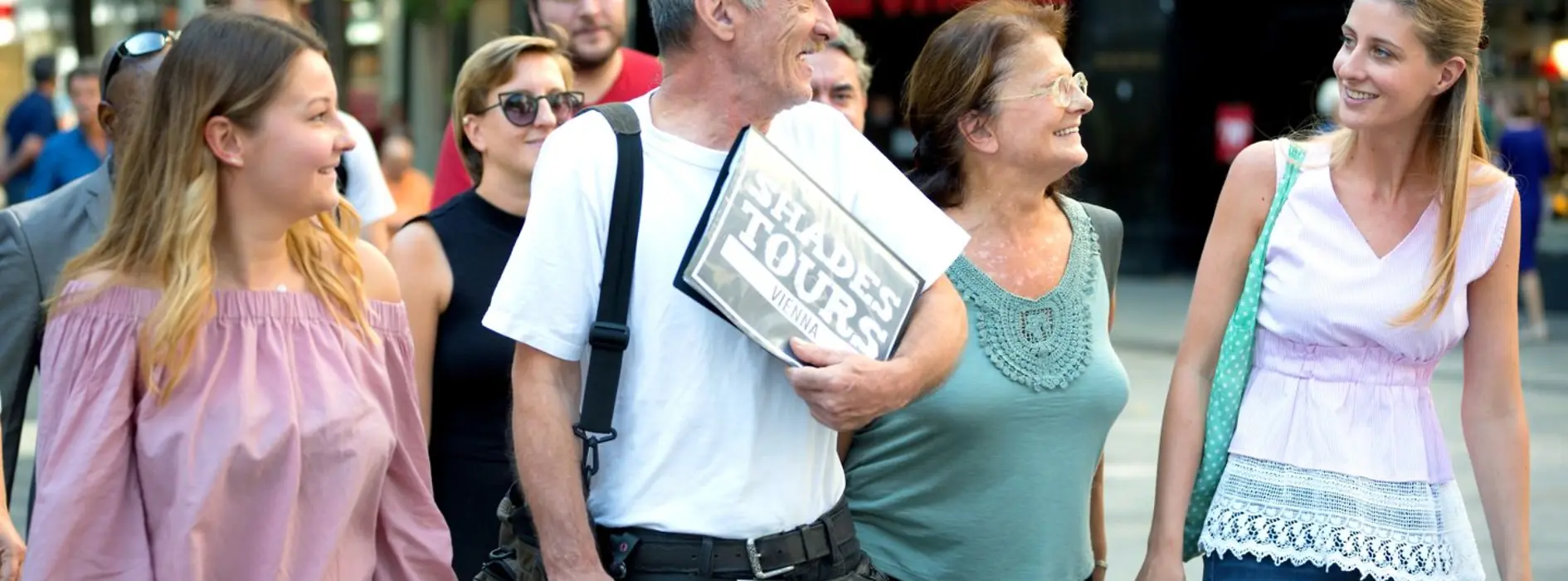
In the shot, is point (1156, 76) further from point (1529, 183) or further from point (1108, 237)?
point (1108, 237)

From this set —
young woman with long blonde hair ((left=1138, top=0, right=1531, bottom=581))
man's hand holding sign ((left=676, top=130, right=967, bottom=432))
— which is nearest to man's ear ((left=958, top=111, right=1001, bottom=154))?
young woman with long blonde hair ((left=1138, top=0, right=1531, bottom=581))

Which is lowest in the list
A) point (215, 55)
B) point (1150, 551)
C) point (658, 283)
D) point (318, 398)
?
point (1150, 551)

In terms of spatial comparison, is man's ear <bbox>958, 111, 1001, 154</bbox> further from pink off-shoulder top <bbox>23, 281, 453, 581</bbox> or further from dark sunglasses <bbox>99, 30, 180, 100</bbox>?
dark sunglasses <bbox>99, 30, 180, 100</bbox>

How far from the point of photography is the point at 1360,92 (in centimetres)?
348

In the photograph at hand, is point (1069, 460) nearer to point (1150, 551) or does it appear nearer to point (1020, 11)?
point (1150, 551)

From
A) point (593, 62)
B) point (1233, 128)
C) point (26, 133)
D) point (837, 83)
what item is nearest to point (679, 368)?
point (837, 83)

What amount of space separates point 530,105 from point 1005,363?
1.41m

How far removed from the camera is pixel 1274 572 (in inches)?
137

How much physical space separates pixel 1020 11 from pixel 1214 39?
15.9m

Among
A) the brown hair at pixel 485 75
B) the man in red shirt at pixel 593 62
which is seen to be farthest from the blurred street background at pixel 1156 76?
the brown hair at pixel 485 75

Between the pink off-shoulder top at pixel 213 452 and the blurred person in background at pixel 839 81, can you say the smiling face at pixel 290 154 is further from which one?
the blurred person in background at pixel 839 81

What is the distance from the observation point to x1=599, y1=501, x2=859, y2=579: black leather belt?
2750mm

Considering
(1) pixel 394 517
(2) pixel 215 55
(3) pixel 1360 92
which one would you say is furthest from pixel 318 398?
(3) pixel 1360 92

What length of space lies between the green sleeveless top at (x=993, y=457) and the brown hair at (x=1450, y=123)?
0.62 meters
